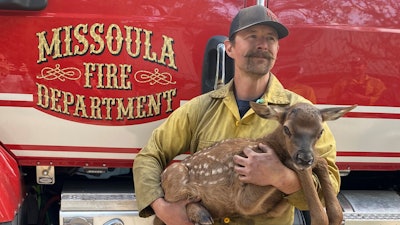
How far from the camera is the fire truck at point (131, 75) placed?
96.2 inches

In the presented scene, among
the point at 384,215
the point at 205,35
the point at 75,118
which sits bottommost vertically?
the point at 384,215

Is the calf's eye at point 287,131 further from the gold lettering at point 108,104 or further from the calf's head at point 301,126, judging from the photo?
the gold lettering at point 108,104

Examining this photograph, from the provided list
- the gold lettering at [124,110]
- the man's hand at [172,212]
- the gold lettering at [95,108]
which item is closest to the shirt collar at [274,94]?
the man's hand at [172,212]

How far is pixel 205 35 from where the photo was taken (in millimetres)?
2512

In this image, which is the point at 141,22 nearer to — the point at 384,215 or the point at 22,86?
the point at 22,86

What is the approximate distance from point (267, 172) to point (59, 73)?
4.43 ft

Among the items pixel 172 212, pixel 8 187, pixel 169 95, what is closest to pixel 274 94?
pixel 172 212

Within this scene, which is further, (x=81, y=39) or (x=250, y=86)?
(x=81, y=39)

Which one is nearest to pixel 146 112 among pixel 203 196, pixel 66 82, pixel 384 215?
pixel 66 82

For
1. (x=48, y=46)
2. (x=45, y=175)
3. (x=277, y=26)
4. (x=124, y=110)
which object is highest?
(x=277, y=26)

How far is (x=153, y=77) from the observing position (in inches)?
99.4

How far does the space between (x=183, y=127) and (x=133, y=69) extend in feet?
1.98

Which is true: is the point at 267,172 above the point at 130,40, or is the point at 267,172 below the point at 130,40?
below

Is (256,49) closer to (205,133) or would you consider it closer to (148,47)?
(205,133)
